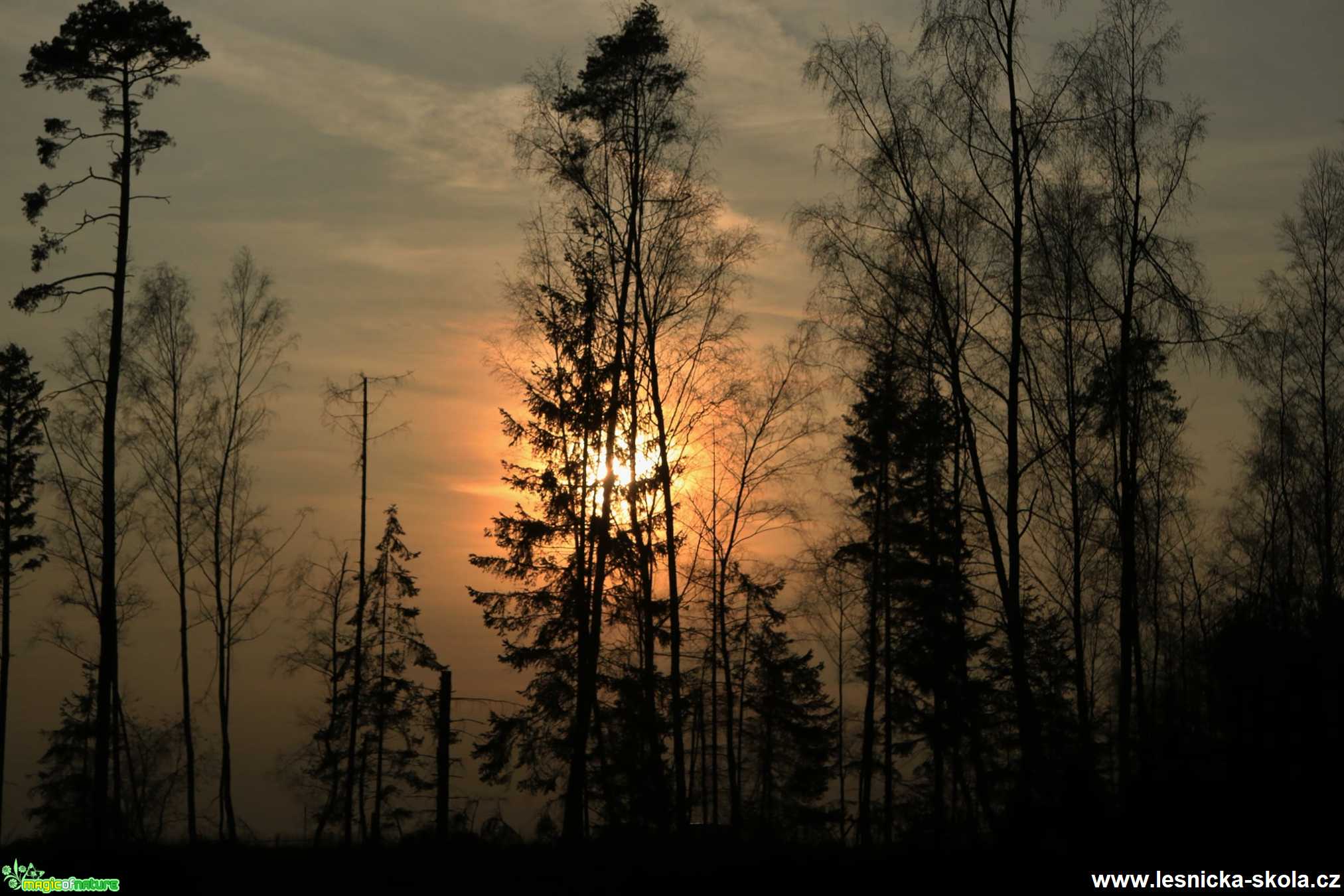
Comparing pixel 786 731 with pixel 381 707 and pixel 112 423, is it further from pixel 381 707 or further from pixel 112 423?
pixel 112 423

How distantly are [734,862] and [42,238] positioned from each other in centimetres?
1562

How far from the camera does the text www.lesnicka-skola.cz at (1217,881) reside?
35.3 ft

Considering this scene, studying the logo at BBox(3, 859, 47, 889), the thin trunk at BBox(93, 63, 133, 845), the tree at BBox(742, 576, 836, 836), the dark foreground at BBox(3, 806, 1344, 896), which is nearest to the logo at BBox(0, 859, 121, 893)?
the logo at BBox(3, 859, 47, 889)

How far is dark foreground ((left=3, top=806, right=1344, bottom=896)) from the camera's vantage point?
11555 millimetres

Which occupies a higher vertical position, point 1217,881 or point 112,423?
point 112,423

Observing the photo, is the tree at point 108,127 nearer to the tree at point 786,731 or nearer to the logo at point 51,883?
the logo at point 51,883

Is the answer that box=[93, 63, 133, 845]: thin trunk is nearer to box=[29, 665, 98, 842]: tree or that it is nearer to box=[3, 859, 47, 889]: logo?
box=[3, 859, 47, 889]: logo

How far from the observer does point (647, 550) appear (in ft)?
74.5

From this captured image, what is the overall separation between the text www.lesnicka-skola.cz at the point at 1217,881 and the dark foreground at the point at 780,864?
63mm

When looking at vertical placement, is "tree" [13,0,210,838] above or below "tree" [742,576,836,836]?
above

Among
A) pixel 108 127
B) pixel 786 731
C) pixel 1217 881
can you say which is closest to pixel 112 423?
pixel 108 127

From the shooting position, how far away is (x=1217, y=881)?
435 inches

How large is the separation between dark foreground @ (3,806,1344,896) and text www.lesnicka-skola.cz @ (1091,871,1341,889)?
0.06 meters

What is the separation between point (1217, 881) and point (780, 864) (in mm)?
4703
